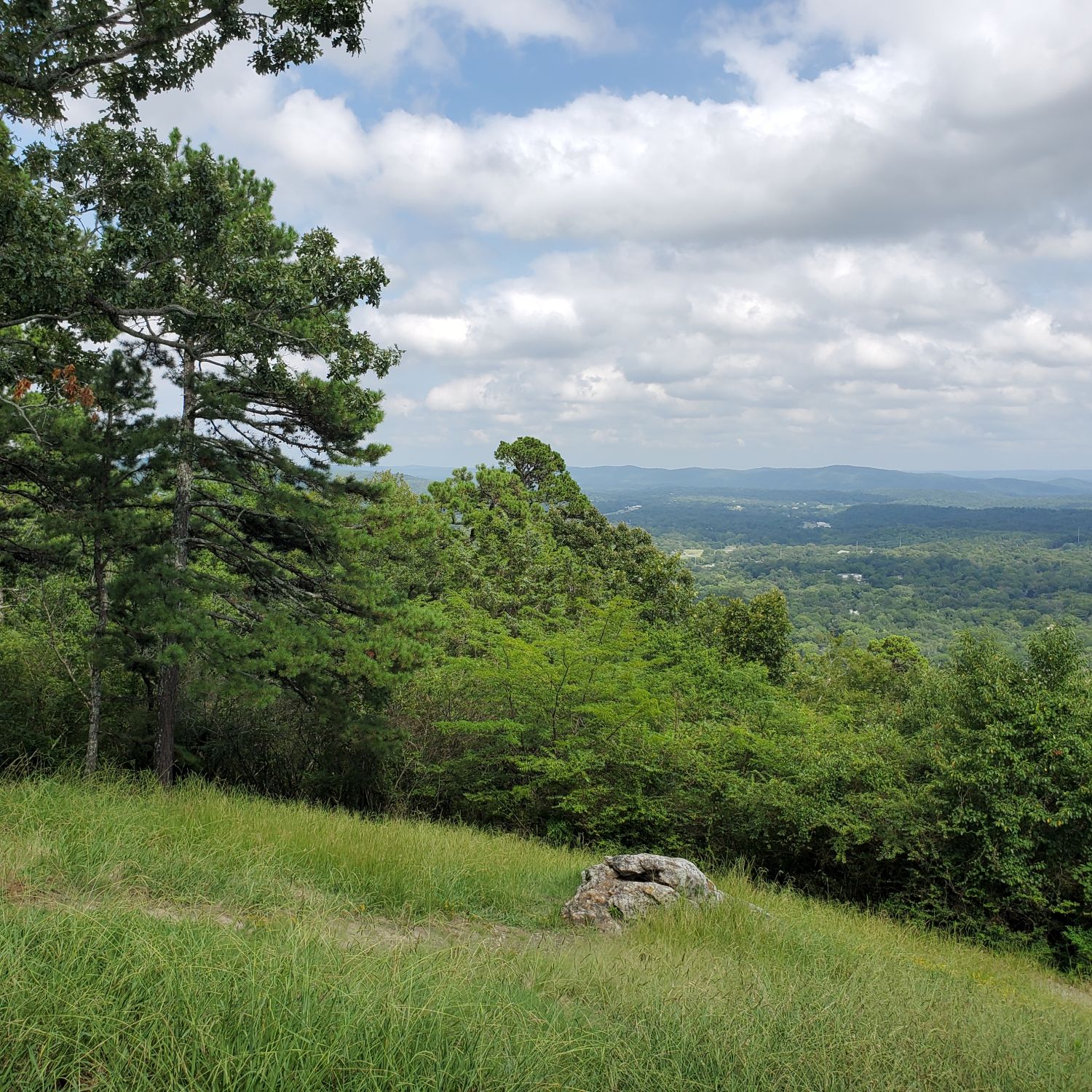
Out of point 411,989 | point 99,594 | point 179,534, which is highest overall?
point 179,534

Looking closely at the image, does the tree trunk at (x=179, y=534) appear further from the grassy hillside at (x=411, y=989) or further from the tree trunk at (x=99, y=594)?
the grassy hillside at (x=411, y=989)

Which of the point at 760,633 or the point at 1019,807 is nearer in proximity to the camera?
the point at 1019,807

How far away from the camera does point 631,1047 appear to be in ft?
10.1

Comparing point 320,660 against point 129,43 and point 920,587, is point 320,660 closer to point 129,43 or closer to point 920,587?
point 129,43

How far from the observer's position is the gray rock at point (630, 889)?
637 centimetres

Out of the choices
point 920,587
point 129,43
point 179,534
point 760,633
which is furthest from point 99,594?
point 920,587

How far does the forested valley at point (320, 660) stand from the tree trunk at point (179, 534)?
6 cm

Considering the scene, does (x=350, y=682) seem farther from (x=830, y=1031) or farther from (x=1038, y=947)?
(x=1038, y=947)

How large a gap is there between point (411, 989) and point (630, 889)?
4.04 meters

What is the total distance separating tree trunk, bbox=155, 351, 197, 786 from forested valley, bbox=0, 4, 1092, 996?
0.19 ft

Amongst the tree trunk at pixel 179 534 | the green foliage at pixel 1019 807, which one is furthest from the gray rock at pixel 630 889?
the tree trunk at pixel 179 534

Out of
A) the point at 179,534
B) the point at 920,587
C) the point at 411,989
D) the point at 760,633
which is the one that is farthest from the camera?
the point at 920,587

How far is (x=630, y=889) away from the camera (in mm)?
6730

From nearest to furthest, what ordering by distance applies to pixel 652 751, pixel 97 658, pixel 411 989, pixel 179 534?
pixel 411 989
pixel 97 658
pixel 179 534
pixel 652 751
